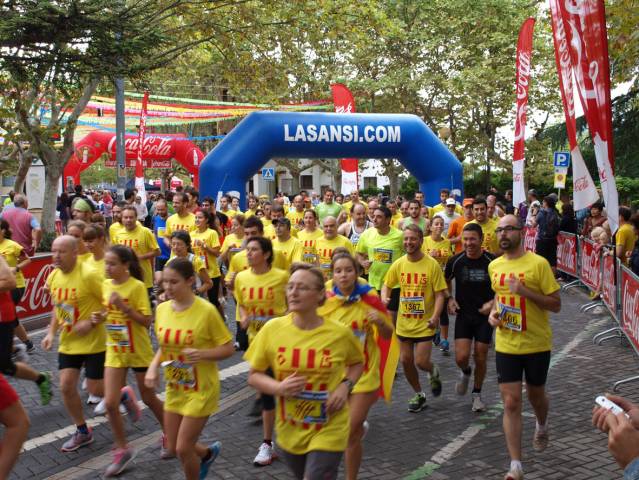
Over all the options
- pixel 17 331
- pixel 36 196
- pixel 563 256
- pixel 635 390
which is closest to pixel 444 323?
pixel 635 390

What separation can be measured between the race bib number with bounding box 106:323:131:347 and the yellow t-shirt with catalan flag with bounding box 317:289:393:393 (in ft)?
5.25

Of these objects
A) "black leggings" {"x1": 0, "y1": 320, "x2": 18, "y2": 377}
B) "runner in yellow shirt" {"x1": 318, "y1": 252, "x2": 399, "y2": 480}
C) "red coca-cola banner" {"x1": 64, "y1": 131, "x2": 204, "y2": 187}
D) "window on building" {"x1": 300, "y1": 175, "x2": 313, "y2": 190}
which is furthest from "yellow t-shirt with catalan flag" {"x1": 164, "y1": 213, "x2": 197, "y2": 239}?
"window on building" {"x1": 300, "y1": 175, "x2": 313, "y2": 190}

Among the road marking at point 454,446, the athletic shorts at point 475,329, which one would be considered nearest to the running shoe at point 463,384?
the road marking at point 454,446

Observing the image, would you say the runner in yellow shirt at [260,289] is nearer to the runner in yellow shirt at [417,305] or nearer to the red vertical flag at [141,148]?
the runner in yellow shirt at [417,305]

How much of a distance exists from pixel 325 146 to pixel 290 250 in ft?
32.9

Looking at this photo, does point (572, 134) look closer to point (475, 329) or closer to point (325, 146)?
point (475, 329)

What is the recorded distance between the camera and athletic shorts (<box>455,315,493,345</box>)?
744 centimetres

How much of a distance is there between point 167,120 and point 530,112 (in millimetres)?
16926

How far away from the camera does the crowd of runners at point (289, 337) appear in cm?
435

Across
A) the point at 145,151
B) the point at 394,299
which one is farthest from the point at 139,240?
the point at 145,151

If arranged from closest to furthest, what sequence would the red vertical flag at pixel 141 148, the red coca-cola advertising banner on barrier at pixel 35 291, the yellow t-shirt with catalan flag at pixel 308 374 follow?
1. the yellow t-shirt with catalan flag at pixel 308 374
2. the red coca-cola advertising banner on barrier at pixel 35 291
3. the red vertical flag at pixel 141 148

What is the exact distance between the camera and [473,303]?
7.45 meters

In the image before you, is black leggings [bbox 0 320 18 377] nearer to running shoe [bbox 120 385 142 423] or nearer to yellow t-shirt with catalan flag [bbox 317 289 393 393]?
running shoe [bbox 120 385 142 423]

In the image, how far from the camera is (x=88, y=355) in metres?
6.41
